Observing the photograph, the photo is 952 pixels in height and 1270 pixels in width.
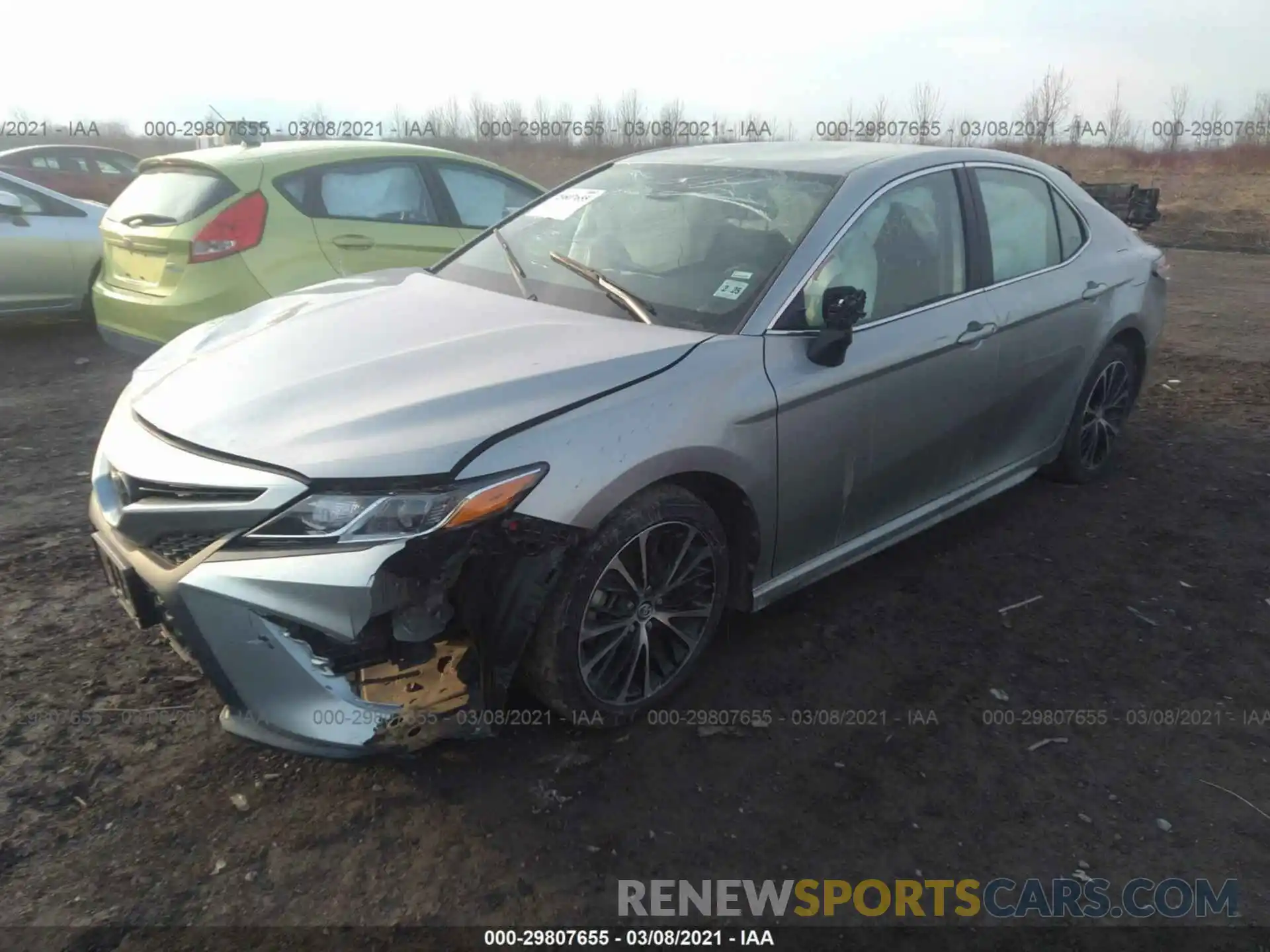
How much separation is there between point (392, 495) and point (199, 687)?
1241mm

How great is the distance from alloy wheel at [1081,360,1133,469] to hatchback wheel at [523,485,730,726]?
2.65 m

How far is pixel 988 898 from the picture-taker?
7.72 ft

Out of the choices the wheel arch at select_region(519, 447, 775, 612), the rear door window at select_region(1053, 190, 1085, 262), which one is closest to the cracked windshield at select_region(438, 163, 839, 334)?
the wheel arch at select_region(519, 447, 775, 612)

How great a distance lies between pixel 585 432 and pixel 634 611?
1.95ft

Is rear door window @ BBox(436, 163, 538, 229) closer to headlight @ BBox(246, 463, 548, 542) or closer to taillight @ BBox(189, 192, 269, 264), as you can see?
taillight @ BBox(189, 192, 269, 264)

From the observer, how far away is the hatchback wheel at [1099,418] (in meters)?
4.63

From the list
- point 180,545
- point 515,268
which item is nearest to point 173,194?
point 515,268

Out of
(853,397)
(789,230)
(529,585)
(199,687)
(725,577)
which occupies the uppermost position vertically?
(789,230)

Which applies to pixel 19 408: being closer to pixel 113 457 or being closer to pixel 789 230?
pixel 113 457

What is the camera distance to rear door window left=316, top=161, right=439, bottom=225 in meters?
5.87

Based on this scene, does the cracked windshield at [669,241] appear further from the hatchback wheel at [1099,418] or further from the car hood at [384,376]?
the hatchback wheel at [1099,418]

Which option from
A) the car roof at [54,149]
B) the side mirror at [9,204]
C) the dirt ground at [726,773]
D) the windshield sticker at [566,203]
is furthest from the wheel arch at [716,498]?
the car roof at [54,149]

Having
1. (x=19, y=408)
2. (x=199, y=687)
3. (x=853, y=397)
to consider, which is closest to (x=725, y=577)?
(x=853, y=397)

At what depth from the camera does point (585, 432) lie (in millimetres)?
2553
